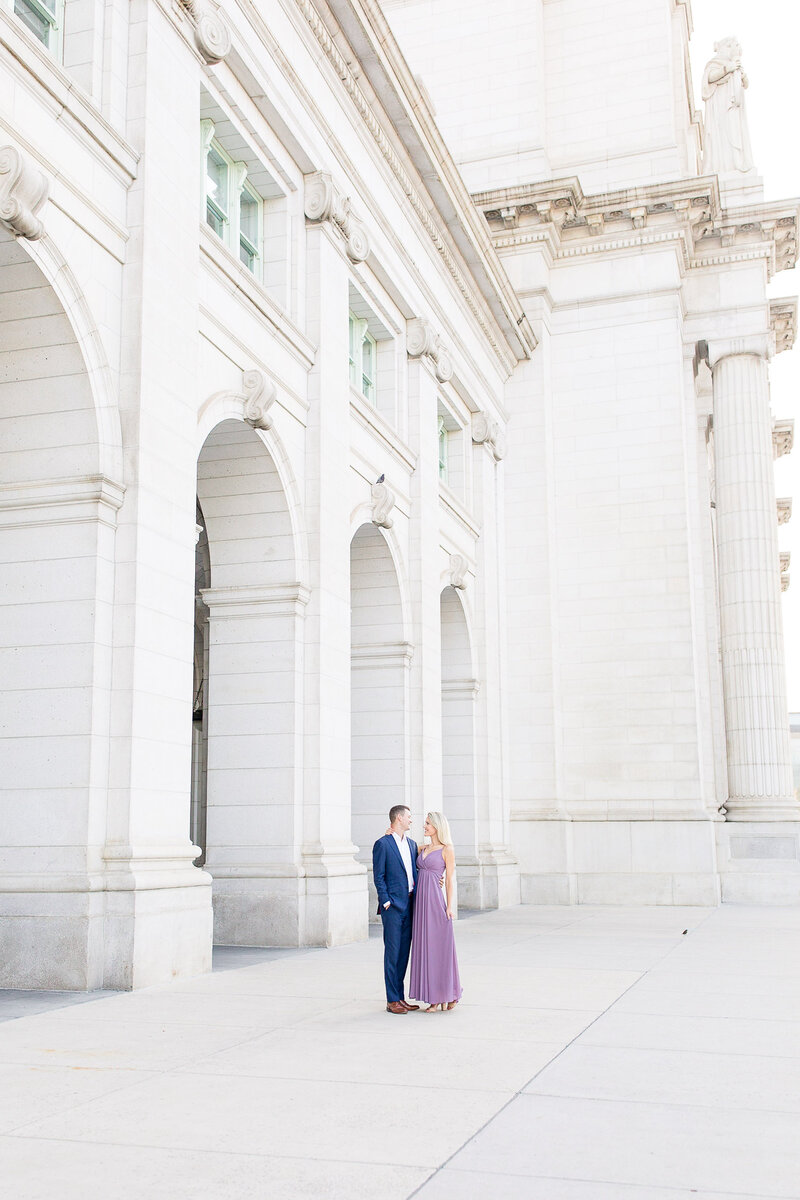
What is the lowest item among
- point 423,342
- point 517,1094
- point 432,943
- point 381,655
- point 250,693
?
point 517,1094

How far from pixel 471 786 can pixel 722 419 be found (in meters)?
12.6

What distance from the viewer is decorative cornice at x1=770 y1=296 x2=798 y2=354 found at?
3616cm

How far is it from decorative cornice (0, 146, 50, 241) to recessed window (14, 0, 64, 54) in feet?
7.77

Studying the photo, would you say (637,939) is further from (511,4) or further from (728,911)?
(511,4)

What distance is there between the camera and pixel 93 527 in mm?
→ 12250

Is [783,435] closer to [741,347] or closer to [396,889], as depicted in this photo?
[741,347]

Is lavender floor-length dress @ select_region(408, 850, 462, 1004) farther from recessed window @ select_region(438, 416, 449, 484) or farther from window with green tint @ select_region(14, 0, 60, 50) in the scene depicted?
recessed window @ select_region(438, 416, 449, 484)

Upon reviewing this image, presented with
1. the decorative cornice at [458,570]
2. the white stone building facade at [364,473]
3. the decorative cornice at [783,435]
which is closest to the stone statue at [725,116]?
the white stone building facade at [364,473]

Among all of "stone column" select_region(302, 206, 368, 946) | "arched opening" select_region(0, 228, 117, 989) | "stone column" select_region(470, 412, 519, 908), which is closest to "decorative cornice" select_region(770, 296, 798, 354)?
"stone column" select_region(470, 412, 519, 908)

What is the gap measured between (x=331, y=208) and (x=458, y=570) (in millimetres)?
9313

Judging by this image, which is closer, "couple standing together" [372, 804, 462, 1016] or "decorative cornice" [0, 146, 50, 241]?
"couple standing together" [372, 804, 462, 1016]

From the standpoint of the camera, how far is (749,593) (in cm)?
3158

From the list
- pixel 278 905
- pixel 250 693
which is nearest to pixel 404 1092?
pixel 278 905

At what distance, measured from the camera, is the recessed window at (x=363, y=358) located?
22203 mm
